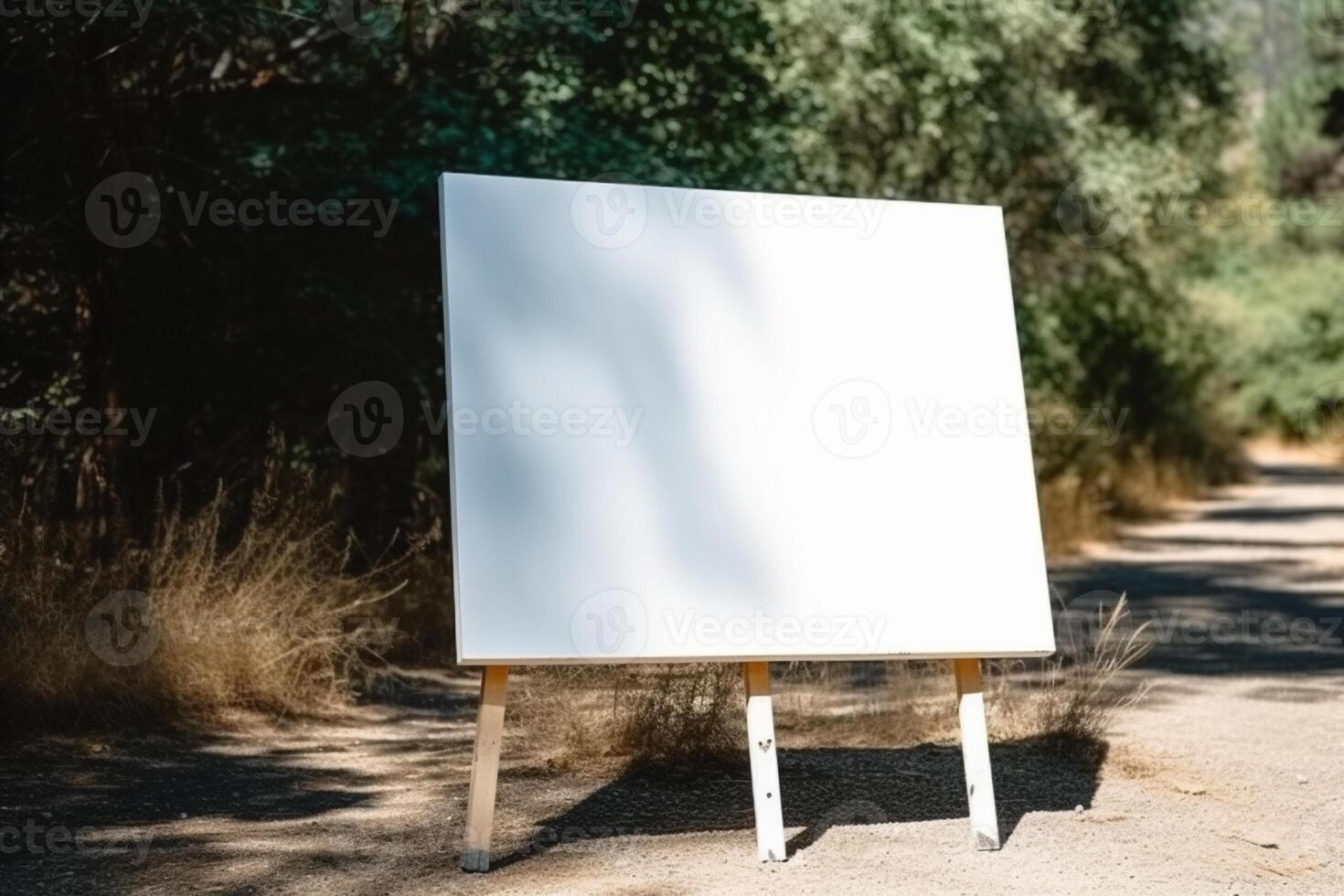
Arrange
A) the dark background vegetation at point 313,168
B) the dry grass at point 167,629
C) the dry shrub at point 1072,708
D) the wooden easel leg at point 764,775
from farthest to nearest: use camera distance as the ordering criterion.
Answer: the dark background vegetation at point 313,168 → the dry grass at point 167,629 → the dry shrub at point 1072,708 → the wooden easel leg at point 764,775

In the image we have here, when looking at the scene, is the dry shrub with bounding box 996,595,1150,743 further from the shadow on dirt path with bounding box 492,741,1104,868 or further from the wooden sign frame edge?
the wooden sign frame edge

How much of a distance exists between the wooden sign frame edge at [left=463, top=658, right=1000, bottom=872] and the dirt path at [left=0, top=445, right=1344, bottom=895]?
0.08 meters

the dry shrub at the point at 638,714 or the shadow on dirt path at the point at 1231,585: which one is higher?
the shadow on dirt path at the point at 1231,585

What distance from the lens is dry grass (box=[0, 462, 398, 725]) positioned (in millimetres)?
6918

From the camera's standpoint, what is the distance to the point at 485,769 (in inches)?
183

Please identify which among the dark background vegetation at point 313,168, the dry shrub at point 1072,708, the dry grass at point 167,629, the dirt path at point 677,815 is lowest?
the dirt path at point 677,815

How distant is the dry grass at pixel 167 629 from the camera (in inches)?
272

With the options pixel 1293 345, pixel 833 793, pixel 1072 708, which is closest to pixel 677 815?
pixel 833 793

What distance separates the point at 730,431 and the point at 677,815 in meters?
1.51

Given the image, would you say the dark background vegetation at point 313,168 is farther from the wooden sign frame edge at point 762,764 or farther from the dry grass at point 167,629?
the wooden sign frame edge at point 762,764

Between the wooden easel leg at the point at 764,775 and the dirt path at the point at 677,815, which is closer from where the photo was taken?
the dirt path at the point at 677,815

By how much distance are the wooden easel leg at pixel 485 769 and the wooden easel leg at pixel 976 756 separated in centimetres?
152

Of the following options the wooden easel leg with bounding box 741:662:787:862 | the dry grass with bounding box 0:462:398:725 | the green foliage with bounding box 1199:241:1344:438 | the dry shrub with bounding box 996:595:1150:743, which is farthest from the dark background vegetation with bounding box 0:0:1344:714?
the green foliage with bounding box 1199:241:1344:438

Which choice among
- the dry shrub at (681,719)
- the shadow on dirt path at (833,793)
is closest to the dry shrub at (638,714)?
the dry shrub at (681,719)
